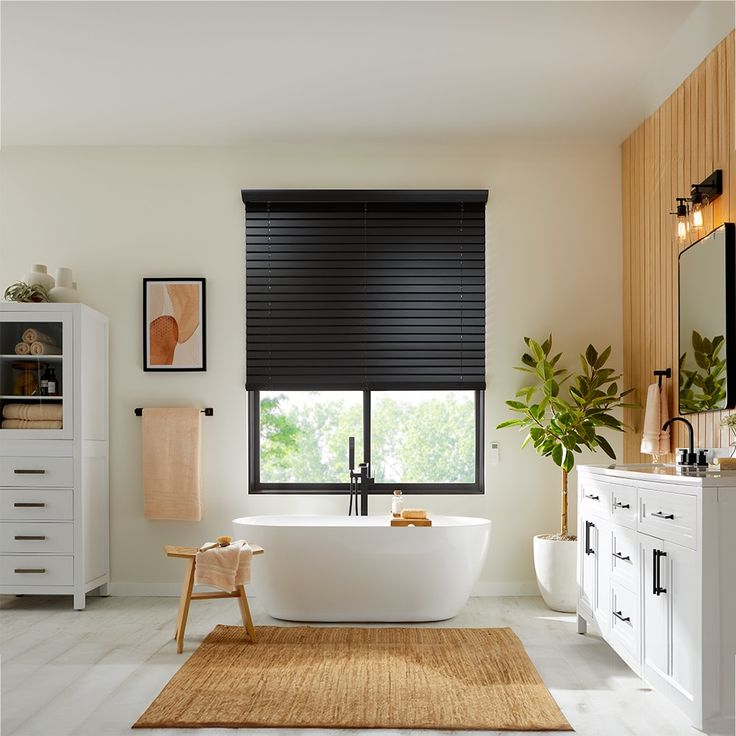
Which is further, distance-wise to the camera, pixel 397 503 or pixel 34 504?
pixel 397 503

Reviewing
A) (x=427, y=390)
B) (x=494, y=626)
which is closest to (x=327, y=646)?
(x=494, y=626)

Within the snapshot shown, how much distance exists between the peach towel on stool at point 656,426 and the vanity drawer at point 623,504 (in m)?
0.78

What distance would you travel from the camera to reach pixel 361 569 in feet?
14.7

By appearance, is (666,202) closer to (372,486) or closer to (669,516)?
(669,516)

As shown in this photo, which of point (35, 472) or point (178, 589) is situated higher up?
point (35, 472)

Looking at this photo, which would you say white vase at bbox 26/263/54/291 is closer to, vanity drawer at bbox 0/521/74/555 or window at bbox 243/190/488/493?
window at bbox 243/190/488/493

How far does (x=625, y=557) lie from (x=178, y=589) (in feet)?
9.50

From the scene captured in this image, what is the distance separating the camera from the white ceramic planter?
482cm

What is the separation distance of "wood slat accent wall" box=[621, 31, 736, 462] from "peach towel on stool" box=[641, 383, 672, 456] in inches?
2.2

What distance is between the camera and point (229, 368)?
→ 5391mm

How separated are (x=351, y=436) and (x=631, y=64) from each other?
2639 mm

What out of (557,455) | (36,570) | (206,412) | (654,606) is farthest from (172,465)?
(654,606)

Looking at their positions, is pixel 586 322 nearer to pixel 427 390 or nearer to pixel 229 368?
pixel 427 390

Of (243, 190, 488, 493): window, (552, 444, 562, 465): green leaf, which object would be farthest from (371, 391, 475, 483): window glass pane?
(552, 444, 562, 465): green leaf
